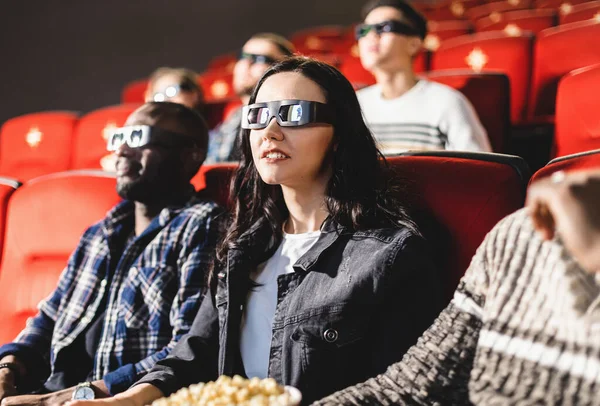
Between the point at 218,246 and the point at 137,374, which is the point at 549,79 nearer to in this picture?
the point at 218,246

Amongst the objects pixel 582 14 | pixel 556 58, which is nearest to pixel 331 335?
pixel 556 58

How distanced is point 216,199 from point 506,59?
92 cm

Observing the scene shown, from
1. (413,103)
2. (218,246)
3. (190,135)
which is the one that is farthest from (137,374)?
(413,103)

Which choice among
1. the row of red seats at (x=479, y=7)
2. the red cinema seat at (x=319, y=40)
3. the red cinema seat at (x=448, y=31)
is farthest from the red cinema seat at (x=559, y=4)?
the red cinema seat at (x=319, y=40)

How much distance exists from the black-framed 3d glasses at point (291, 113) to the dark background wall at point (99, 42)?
87.9 inches

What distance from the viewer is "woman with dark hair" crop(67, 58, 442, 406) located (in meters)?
0.61

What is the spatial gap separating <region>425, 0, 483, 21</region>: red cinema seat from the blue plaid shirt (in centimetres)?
207

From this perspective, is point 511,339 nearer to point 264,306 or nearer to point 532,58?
point 264,306

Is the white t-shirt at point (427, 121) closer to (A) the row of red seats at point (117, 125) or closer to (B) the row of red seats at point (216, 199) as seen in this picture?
(A) the row of red seats at point (117, 125)

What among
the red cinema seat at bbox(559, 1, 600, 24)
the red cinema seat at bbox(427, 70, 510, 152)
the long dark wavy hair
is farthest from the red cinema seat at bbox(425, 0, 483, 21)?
the long dark wavy hair

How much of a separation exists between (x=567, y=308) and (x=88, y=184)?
0.77 meters

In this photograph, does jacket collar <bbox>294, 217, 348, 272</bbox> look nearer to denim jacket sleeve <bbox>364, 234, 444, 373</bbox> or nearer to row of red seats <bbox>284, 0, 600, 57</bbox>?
denim jacket sleeve <bbox>364, 234, 444, 373</bbox>

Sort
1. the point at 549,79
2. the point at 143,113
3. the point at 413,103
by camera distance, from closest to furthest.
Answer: the point at 143,113 < the point at 413,103 < the point at 549,79

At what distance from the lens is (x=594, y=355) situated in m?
0.40
